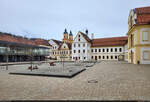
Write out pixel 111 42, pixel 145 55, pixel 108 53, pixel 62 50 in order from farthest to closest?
pixel 62 50 → pixel 111 42 → pixel 108 53 → pixel 145 55

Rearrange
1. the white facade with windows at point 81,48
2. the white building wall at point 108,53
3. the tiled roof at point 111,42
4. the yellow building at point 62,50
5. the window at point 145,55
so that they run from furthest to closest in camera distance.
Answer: the yellow building at point 62,50
the white facade with windows at point 81,48
the tiled roof at point 111,42
the white building wall at point 108,53
the window at point 145,55

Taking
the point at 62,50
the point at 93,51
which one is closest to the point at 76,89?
the point at 93,51

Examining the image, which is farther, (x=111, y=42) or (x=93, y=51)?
(x=93, y=51)

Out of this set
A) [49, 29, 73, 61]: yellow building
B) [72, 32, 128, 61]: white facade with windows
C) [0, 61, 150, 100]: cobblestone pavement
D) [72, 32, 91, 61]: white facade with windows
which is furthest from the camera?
[49, 29, 73, 61]: yellow building

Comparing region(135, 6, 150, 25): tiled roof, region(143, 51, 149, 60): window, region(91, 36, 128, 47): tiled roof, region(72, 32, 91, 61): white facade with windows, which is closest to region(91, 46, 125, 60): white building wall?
region(91, 36, 128, 47): tiled roof

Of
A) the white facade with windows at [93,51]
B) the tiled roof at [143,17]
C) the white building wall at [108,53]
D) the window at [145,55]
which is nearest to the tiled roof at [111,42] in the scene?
the white facade with windows at [93,51]

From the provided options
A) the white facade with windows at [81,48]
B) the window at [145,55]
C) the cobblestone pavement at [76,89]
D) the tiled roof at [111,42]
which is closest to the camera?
the cobblestone pavement at [76,89]

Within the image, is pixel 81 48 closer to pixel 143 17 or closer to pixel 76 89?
pixel 143 17

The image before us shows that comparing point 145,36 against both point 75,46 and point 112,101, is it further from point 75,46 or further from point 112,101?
point 75,46

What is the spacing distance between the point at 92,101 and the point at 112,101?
32.0 inches

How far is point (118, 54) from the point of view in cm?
4988

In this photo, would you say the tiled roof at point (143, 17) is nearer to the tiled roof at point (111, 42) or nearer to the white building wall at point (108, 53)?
the tiled roof at point (111, 42)

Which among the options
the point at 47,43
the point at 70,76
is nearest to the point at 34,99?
the point at 70,76

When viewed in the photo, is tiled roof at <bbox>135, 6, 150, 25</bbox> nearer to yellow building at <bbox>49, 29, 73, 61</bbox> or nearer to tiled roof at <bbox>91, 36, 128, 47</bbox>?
tiled roof at <bbox>91, 36, 128, 47</bbox>
